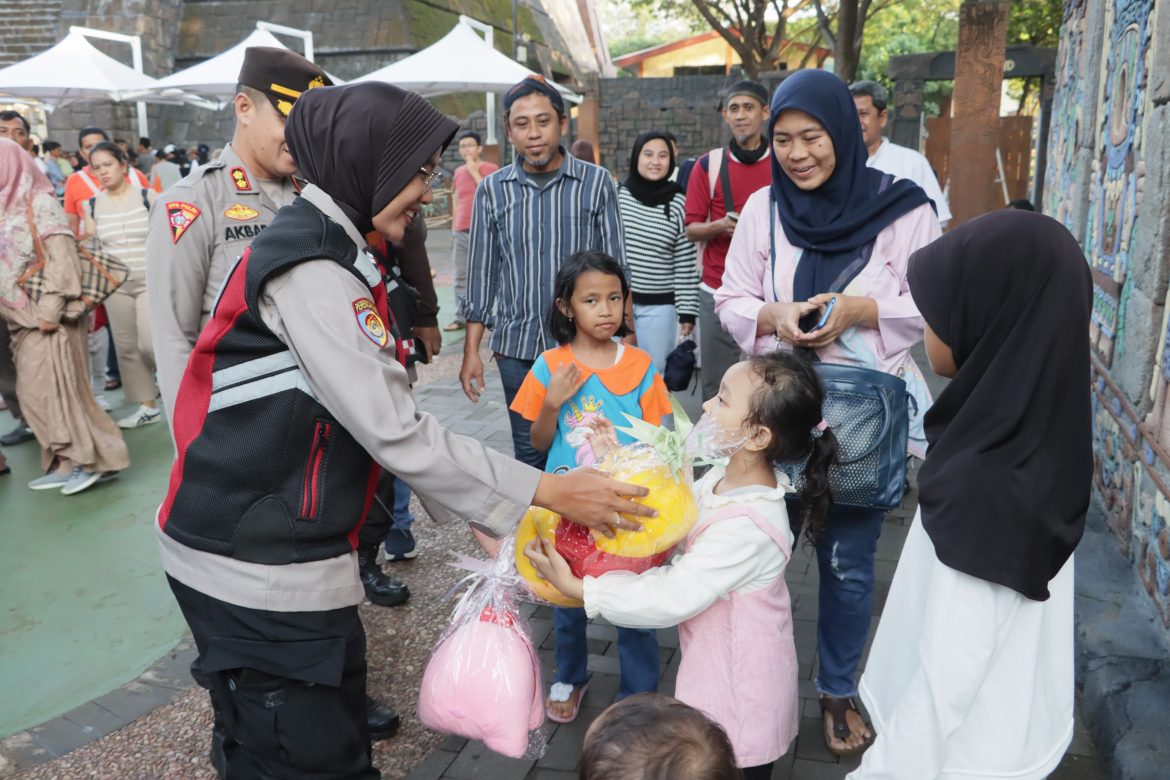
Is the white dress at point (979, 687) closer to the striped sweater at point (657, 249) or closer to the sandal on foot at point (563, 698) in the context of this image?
the sandal on foot at point (563, 698)

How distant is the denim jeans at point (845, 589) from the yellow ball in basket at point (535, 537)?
3.18 feet

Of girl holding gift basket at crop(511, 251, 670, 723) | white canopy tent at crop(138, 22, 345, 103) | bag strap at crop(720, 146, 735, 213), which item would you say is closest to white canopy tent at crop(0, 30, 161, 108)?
white canopy tent at crop(138, 22, 345, 103)

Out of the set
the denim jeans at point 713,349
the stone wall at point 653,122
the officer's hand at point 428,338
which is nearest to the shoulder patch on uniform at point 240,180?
the officer's hand at point 428,338

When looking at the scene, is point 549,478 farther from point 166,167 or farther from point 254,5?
point 254,5

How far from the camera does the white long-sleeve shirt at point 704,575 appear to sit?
208 centimetres

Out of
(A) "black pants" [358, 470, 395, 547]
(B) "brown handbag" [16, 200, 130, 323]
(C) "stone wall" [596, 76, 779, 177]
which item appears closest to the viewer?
(A) "black pants" [358, 470, 395, 547]

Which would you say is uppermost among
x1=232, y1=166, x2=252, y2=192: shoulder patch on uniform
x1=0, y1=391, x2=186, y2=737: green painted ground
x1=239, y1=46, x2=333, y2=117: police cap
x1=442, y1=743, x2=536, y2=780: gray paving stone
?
x1=239, y1=46, x2=333, y2=117: police cap

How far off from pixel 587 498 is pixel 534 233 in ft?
6.91

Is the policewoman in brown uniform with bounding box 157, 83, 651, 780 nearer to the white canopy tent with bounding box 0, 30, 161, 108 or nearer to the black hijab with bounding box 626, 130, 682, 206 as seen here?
the black hijab with bounding box 626, 130, 682, 206

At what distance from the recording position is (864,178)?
289 cm

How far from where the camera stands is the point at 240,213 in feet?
9.83

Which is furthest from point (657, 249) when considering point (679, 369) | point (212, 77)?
point (212, 77)

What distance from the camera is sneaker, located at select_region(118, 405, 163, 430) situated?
6915 mm

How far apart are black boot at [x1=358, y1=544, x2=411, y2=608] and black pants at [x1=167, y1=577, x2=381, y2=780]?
1.86m
